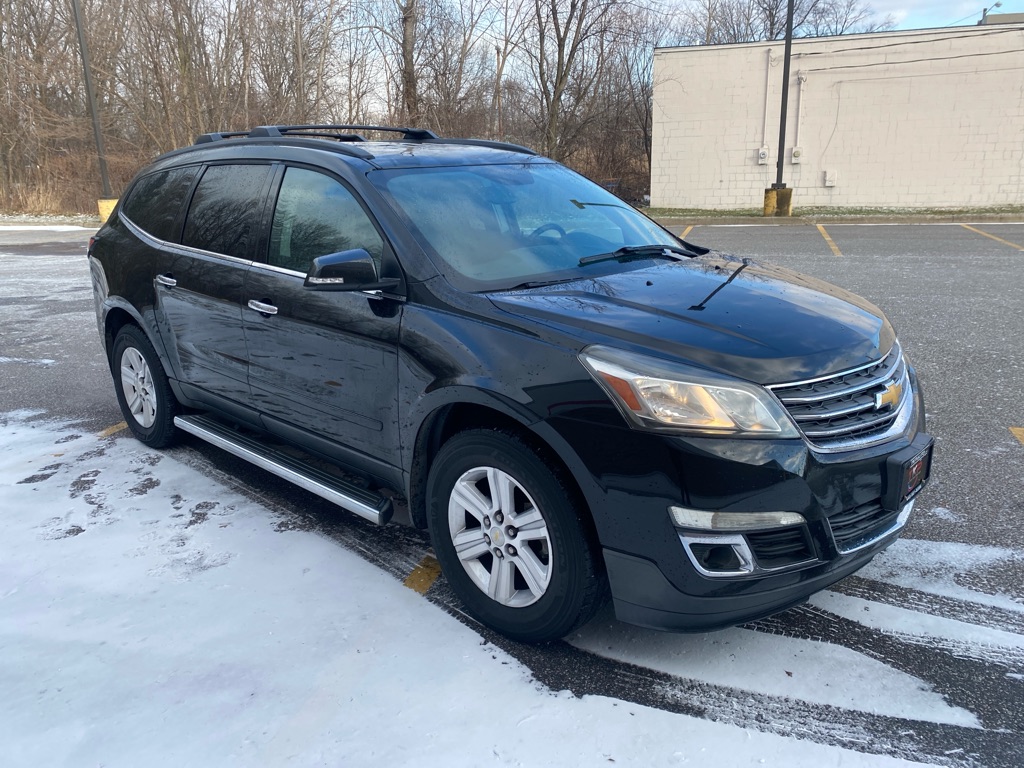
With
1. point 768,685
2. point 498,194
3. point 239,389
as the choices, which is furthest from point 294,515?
point 768,685

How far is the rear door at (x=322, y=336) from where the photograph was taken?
3.24m

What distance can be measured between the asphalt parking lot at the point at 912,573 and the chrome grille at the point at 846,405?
794mm

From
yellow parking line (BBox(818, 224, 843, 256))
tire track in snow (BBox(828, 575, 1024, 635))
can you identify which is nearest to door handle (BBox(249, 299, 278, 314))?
tire track in snow (BBox(828, 575, 1024, 635))

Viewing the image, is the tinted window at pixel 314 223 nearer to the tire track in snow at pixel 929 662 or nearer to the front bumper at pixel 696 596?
the front bumper at pixel 696 596

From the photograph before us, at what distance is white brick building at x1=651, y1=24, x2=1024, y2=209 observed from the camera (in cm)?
2170

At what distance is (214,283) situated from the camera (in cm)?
407

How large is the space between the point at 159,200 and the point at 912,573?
177 inches

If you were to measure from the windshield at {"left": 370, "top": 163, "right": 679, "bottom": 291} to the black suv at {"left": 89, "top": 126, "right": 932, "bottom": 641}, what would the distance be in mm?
13

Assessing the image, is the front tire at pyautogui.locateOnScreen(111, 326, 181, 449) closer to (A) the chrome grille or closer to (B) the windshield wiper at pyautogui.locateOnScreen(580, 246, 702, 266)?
(B) the windshield wiper at pyautogui.locateOnScreen(580, 246, 702, 266)

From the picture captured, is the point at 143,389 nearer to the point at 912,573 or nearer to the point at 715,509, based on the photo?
the point at 715,509

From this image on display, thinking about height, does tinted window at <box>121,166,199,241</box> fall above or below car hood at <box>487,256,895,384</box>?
above

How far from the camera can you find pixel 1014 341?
668 centimetres

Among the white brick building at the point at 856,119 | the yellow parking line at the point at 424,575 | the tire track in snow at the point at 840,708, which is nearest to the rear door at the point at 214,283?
the yellow parking line at the point at 424,575

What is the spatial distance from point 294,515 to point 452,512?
132 cm
